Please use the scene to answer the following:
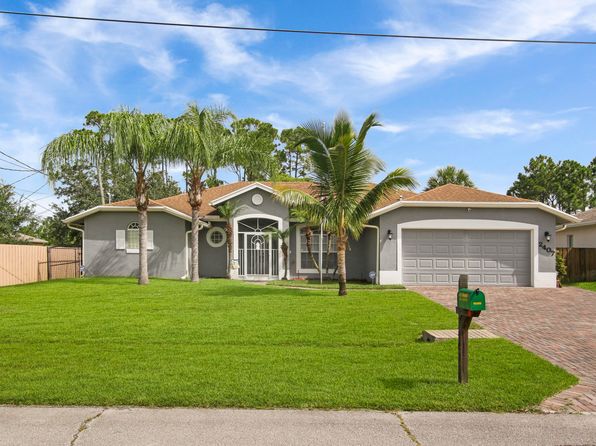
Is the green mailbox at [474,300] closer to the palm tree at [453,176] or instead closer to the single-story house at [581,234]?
the single-story house at [581,234]

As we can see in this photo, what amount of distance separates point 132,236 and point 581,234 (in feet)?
76.4

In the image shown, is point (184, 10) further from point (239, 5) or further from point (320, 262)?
point (320, 262)

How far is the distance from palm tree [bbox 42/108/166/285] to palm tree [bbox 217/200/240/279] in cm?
373

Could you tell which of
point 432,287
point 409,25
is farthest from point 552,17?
point 432,287

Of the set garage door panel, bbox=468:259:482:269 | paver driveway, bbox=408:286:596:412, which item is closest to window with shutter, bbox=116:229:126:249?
paver driveway, bbox=408:286:596:412

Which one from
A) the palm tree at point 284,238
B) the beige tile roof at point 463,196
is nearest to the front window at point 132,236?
the palm tree at point 284,238

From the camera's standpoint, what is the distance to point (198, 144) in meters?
17.5

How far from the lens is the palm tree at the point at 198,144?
56.8 feet

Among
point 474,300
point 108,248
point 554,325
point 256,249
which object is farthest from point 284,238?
point 474,300

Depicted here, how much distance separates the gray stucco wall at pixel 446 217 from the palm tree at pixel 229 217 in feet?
20.8

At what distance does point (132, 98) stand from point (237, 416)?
1600cm

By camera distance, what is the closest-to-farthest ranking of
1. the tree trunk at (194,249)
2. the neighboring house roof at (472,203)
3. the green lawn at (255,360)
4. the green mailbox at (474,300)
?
1. the green lawn at (255,360)
2. the green mailbox at (474,300)
3. the neighboring house roof at (472,203)
4. the tree trunk at (194,249)

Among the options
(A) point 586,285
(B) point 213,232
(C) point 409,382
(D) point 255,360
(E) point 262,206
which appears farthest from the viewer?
(B) point 213,232

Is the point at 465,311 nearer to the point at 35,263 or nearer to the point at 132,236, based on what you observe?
the point at 132,236
